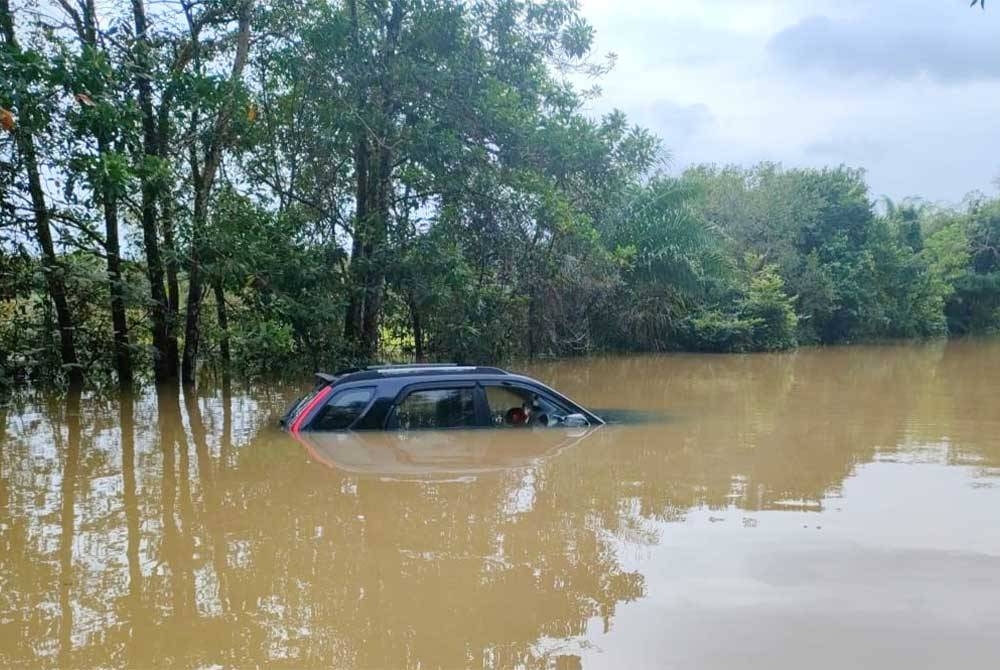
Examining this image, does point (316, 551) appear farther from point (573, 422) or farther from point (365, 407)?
point (573, 422)

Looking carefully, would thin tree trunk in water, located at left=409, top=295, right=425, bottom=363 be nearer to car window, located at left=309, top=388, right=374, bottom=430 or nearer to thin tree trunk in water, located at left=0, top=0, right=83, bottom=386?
thin tree trunk in water, located at left=0, top=0, right=83, bottom=386

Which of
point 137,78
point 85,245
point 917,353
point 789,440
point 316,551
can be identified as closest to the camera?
point 316,551

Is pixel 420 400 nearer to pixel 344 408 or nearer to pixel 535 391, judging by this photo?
pixel 344 408

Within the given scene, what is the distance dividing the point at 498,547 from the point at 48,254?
35.5ft

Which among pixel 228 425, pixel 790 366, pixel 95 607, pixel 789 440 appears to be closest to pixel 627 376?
pixel 790 366

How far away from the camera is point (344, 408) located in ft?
26.4

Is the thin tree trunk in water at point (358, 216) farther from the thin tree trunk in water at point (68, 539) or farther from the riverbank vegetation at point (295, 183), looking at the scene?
the thin tree trunk in water at point (68, 539)

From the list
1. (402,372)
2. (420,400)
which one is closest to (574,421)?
(420,400)

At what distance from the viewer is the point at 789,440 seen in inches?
382

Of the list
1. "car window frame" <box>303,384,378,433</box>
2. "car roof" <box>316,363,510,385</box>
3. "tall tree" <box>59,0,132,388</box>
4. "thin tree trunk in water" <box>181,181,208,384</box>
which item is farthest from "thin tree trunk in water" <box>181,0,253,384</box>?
"car window frame" <box>303,384,378,433</box>

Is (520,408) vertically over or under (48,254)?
under

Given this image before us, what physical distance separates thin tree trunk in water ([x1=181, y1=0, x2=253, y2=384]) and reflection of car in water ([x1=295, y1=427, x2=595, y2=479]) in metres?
5.86

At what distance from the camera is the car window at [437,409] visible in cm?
817

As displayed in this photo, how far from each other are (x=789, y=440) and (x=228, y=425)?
7.22 m
